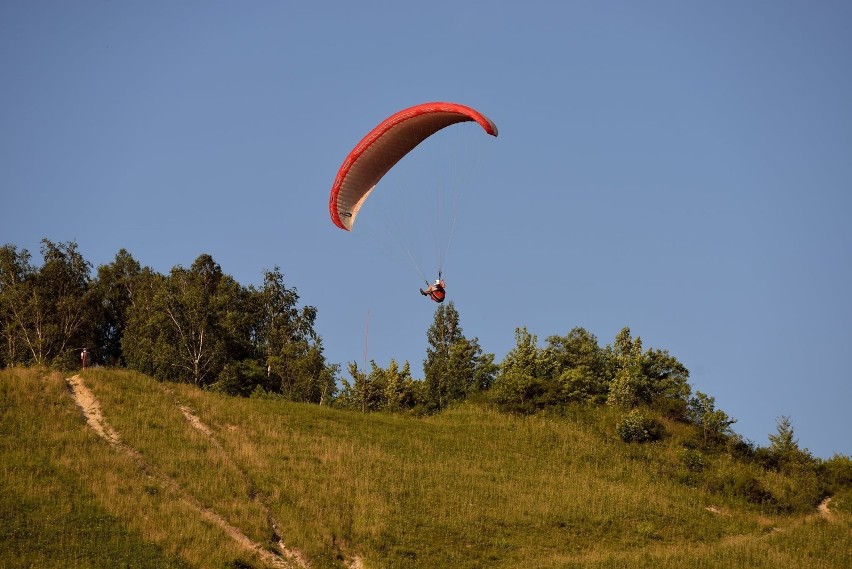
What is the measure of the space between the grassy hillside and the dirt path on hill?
0.36ft

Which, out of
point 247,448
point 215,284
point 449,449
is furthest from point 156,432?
point 215,284

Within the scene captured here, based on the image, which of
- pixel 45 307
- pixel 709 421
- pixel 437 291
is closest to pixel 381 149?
pixel 437 291

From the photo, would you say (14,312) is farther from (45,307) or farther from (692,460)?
(692,460)

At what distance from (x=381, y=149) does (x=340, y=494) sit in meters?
14.8

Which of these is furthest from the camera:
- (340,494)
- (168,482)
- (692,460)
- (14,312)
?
(14,312)

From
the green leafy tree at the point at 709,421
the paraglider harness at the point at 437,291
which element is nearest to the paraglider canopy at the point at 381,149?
the paraglider harness at the point at 437,291

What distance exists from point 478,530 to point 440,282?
32.5 feet

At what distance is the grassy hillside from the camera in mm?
33000

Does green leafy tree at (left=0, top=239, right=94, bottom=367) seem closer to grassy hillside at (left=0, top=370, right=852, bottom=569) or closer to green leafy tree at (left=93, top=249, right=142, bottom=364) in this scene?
green leafy tree at (left=93, top=249, right=142, bottom=364)

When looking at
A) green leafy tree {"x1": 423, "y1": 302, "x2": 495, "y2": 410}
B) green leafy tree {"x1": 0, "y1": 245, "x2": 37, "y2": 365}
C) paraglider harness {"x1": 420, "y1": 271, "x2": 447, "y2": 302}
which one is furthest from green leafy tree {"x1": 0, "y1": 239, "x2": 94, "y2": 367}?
paraglider harness {"x1": 420, "y1": 271, "x2": 447, "y2": 302}

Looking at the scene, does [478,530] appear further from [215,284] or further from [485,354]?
[215,284]

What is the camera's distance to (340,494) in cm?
3731

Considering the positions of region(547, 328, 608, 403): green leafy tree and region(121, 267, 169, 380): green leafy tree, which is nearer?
region(547, 328, 608, 403): green leafy tree

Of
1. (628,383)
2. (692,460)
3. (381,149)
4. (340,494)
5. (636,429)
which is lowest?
(340,494)
